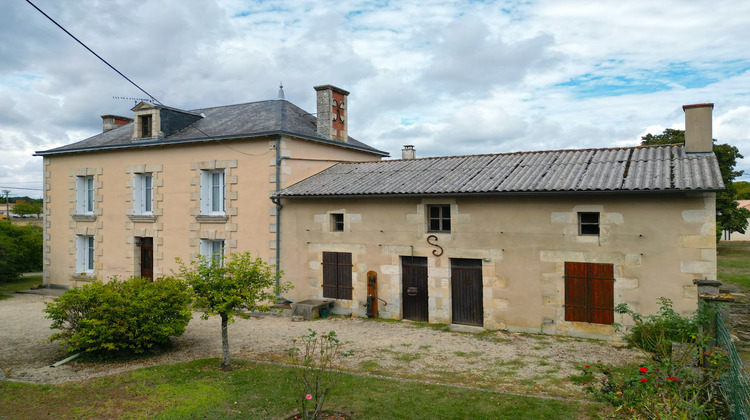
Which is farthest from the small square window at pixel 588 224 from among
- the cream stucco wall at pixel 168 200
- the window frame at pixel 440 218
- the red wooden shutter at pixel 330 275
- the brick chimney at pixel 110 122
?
the brick chimney at pixel 110 122

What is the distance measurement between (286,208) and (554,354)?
27.7 ft

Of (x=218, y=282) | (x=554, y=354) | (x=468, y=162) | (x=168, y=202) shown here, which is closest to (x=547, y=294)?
(x=554, y=354)

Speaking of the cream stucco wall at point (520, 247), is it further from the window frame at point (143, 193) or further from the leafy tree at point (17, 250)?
the leafy tree at point (17, 250)

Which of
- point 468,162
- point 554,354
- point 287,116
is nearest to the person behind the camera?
point 554,354

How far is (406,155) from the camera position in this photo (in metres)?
20.9

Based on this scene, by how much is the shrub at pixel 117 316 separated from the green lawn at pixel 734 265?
1917 cm

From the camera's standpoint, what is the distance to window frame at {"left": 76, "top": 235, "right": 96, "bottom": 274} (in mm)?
18531

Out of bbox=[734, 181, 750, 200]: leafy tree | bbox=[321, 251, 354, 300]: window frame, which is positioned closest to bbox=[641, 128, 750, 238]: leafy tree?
bbox=[321, 251, 354, 300]: window frame

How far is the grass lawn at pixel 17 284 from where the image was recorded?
1841 cm

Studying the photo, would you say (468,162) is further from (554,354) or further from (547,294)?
(554,354)

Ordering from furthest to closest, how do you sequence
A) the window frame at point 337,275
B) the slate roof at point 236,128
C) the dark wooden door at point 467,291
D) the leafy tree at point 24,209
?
the leafy tree at point 24,209 < the slate roof at point 236,128 < the window frame at point 337,275 < the dark wooden door at point 467,291

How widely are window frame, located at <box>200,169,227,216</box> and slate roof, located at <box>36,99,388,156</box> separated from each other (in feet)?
3.97

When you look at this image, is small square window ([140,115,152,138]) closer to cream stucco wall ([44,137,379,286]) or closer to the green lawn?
cream stucco wall ([44,137,379,286])

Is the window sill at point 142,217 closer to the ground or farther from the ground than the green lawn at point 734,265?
farther from the ground
